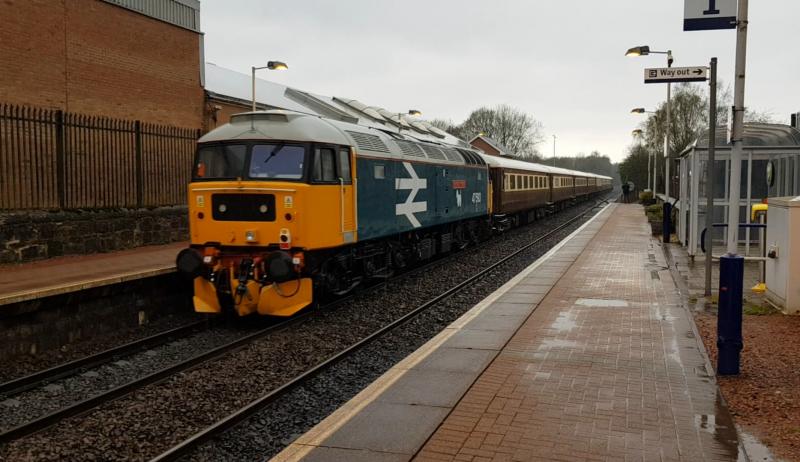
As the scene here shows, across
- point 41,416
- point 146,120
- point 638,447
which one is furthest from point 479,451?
point 146,120

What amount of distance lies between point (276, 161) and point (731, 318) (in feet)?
21.4

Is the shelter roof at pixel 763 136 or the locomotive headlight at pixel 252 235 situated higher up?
the shelter roof at pixel 763 136

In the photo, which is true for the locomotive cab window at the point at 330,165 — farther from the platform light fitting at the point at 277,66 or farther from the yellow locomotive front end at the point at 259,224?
the platform light fitting at the point at 277,66

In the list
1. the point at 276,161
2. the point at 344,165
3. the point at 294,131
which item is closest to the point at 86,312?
the point at 276,161

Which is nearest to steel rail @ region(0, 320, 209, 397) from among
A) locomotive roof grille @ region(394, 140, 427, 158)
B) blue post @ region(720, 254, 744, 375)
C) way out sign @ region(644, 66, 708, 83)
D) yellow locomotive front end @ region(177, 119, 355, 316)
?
yellow locomotive front end @ region(177, 119, 355, 316)

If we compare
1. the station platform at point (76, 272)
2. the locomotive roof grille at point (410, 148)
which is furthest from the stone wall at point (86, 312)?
the locomotive roof grille at point (410, 148)

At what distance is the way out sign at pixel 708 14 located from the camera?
7688 mm

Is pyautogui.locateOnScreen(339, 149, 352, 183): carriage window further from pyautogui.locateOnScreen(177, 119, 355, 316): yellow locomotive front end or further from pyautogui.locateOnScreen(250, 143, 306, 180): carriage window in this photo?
pyautogui.locateOnScreen(250, 143, 306, 180): carriage window

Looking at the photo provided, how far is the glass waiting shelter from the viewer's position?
15.4 metres

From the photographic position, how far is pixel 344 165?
422 inches

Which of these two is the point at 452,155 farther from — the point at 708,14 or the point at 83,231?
the point at 708,14

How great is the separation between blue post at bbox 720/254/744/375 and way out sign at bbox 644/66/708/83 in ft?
17.5

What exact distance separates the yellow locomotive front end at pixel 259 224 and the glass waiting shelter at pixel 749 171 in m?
9.90

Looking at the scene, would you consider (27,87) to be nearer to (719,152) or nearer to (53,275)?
(53,275)
